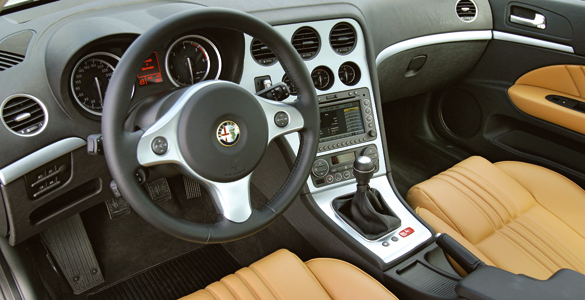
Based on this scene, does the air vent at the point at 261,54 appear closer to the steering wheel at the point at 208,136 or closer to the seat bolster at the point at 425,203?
the steering wheel at the point at 208,136

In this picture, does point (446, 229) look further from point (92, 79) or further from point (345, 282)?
point (92, 79)

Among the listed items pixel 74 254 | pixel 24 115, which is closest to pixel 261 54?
pixel 24 115

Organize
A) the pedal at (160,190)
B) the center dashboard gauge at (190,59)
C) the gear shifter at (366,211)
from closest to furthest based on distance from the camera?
the center dashboard gauge at (190,59) → the gear shifter at (366,211) → the pedal at (160,190)

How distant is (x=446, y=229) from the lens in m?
1.42

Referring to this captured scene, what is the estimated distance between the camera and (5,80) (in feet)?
3.43

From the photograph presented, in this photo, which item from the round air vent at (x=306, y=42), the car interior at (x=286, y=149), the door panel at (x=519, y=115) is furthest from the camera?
the door panel at (x=519, y=115)

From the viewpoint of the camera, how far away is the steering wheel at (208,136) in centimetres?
86

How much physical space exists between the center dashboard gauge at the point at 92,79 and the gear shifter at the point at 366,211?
77 centimetres

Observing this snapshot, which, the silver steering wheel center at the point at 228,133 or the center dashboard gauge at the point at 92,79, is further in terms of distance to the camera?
the center dashboard gauge at the point at 92,79

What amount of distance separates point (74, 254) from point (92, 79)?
887mm

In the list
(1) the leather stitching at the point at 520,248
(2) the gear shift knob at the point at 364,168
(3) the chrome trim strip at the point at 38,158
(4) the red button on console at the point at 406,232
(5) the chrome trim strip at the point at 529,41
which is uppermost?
(3) the chrome trim strip at the point at 38,158

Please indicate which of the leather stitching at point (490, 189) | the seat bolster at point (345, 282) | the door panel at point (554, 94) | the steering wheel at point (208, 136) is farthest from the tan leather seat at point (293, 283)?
the door panel at point (554, 94)

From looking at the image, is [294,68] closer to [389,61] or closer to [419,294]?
[419,294]

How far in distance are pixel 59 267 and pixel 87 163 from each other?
704 millimetres
